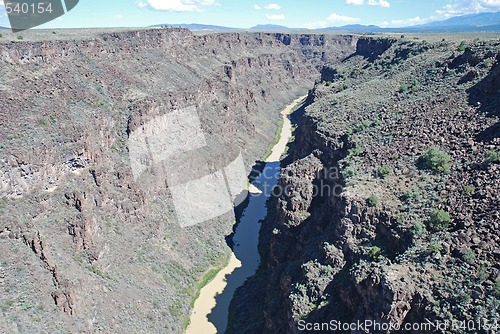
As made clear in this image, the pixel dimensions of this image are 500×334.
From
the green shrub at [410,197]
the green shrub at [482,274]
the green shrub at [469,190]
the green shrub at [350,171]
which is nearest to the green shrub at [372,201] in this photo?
the green shrub at [410,197]

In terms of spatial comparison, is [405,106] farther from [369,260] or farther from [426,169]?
[369,260]

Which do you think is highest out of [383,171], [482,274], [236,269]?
[383,171]

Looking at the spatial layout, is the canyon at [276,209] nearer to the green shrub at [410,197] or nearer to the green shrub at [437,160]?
the green shrub at [410,197]

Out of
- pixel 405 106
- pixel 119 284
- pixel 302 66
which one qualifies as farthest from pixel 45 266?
pixel 302 66

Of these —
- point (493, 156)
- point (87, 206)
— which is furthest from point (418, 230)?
point (87, 206)

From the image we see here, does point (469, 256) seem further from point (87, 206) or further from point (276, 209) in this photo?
point (87, 206)

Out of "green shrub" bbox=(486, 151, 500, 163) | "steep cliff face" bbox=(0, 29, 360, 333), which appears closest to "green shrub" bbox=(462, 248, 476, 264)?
"green shrub" bbox=(486, 151, 500, 163)
